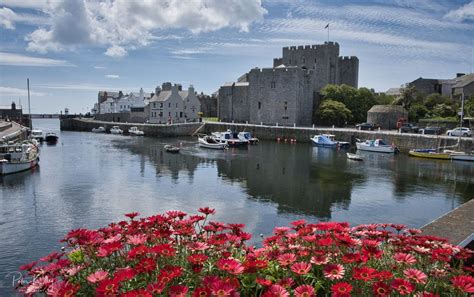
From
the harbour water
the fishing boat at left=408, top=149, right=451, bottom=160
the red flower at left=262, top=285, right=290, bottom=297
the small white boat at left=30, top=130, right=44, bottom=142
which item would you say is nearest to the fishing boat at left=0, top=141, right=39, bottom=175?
the harbour water

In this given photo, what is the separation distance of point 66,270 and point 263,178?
21.2m

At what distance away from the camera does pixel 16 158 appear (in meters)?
26.7

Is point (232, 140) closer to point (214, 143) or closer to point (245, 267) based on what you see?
point (214, 143)

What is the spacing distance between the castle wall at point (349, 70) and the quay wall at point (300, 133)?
2016 cm

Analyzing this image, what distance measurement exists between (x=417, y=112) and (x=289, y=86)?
55.1 ft

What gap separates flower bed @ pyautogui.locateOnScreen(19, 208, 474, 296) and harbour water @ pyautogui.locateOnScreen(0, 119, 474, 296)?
6928mm

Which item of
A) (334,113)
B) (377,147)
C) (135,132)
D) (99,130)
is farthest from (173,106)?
(377,147)

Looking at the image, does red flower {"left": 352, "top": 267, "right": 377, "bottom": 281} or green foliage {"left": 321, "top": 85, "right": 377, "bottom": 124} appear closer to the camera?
red flower {"left": 352, "top": 267, "right": 377, "bottom": 281}

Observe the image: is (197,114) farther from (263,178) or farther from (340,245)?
(340,245)

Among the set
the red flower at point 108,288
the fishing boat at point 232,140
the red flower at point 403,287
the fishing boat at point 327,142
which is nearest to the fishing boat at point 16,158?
the fishing boat at point 232,140

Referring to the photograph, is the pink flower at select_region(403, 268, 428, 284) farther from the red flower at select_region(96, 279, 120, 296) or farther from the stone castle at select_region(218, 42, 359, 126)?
the stone castle at select_region(218, 42, 359, 126)

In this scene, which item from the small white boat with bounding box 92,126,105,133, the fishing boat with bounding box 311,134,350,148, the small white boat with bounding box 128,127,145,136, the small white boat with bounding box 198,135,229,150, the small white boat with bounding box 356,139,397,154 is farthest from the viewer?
the small white boat with bounding box 92,126,105,133

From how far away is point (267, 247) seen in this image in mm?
4121

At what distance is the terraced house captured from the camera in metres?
65.9
